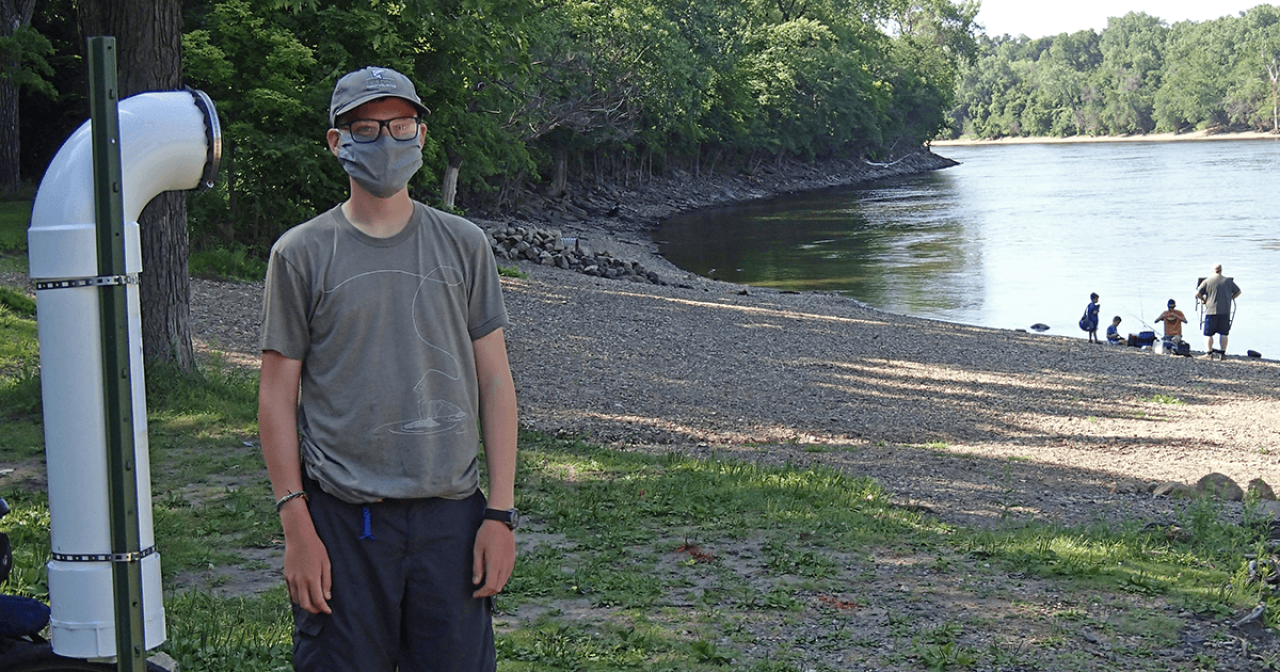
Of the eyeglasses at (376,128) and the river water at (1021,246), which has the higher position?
the eyeglasses at (376,128)

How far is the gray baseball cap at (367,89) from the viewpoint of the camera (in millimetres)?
2883

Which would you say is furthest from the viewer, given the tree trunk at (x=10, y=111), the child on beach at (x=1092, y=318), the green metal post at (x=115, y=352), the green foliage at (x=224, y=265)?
the child on beach at (x=1092, y=318)

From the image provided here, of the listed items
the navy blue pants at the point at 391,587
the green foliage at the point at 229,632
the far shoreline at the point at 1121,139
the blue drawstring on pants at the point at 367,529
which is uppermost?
the far shoreline at the point at 1121,139

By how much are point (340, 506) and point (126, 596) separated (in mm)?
495

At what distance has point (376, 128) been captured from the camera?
2.92m

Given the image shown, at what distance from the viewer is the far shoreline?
436ft

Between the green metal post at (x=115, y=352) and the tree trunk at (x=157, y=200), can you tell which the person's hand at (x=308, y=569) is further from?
the tree trunk at (x=157, y=200)

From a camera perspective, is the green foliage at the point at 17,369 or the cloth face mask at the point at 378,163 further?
the green foliage at the point at 17,369

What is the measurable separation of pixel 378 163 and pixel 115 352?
726 millimetres

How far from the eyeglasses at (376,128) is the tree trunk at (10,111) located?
22079 millimetres

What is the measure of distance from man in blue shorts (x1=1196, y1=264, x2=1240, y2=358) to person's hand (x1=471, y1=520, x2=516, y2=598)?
20.5 m

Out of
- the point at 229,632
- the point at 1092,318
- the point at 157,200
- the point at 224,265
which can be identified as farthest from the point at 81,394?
the point at 1092,318

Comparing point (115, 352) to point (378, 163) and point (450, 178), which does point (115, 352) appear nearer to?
point (378, 163)

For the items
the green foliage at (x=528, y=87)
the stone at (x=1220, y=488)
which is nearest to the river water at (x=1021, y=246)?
the green foliage at (x=528, y=87)
